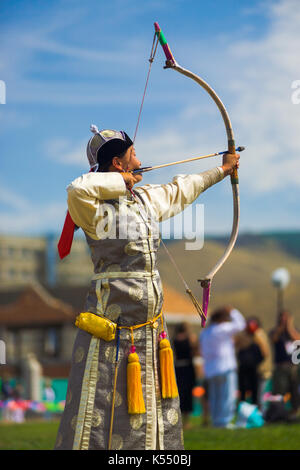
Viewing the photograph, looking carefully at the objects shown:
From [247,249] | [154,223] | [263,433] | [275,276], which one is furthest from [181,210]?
[247,249]

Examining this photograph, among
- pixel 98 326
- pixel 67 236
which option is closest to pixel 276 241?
pixel 67 236

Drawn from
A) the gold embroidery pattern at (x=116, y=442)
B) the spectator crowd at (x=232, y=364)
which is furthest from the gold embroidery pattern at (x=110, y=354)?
the spectator crowd at (x=232, y=364)

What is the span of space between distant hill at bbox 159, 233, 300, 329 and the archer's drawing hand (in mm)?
44034

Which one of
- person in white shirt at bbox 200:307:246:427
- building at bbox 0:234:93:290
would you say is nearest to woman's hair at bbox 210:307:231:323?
person in white shirt at bbox 200:307:246:427

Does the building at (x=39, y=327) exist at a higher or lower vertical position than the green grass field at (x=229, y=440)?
higher

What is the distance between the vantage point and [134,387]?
4.37m

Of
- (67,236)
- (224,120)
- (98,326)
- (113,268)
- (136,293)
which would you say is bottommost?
(98,326)

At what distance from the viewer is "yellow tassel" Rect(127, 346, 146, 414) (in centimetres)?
435

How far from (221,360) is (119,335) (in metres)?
6.94

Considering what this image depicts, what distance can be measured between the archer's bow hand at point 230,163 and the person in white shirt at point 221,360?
6162 mm

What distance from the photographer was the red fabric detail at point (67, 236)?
4629 millimetres

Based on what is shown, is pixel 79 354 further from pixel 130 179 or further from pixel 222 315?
pixel 222 315

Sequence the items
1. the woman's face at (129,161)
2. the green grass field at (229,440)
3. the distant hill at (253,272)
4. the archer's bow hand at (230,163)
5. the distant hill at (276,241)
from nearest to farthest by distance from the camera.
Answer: the woman's face at (129,161) < the archer's bow hand at (230,163) < the green grass field at (229,440) < the distant hill at (253,272) < the distant hill at (276,241)

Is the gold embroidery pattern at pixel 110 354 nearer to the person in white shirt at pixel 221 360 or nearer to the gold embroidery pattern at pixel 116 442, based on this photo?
the gold embroidery pattern at pixel 116 442
